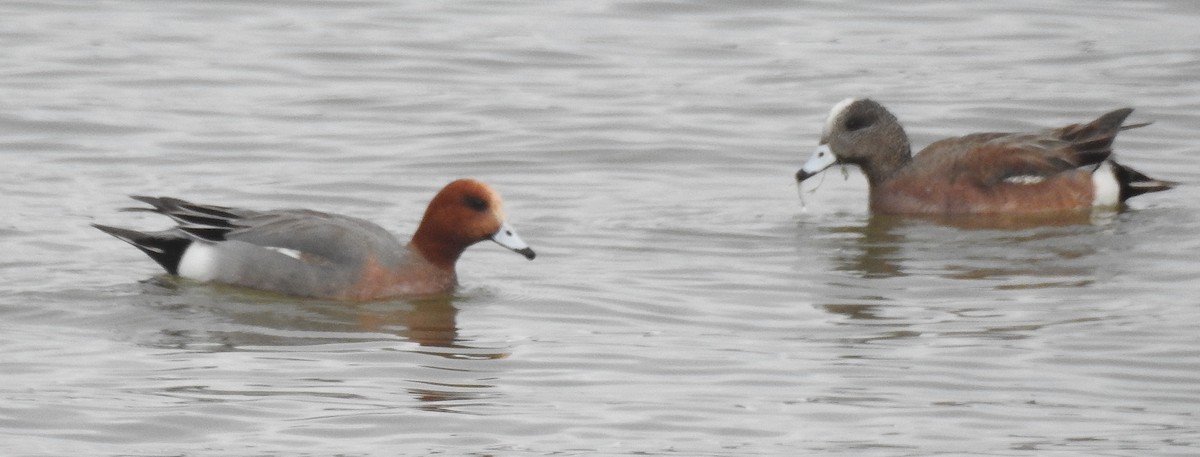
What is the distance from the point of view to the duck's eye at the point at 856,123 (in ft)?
36.2

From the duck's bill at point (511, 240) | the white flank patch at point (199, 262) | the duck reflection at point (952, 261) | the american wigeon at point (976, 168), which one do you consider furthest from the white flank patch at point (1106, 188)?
the white flank patch at point (199, 262)

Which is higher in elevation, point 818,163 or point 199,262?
point 199,262

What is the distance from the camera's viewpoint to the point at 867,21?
1695cm

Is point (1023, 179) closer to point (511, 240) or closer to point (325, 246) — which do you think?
point (511, 240)

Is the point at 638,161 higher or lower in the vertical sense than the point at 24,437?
lower

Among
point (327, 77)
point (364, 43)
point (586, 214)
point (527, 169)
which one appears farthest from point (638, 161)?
point (364, 43)

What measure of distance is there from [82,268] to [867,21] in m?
9.18

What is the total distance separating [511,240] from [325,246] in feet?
2.51

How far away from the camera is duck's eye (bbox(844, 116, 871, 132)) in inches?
435

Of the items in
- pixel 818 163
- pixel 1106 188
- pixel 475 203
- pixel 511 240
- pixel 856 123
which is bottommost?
pixel 1106 188

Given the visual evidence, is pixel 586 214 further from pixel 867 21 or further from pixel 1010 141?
pixel 867 21

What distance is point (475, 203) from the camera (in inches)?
347

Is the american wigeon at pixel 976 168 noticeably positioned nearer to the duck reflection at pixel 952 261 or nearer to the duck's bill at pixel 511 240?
the duck reflection at pixel 952 261

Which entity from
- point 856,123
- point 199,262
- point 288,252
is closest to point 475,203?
point 288,252
